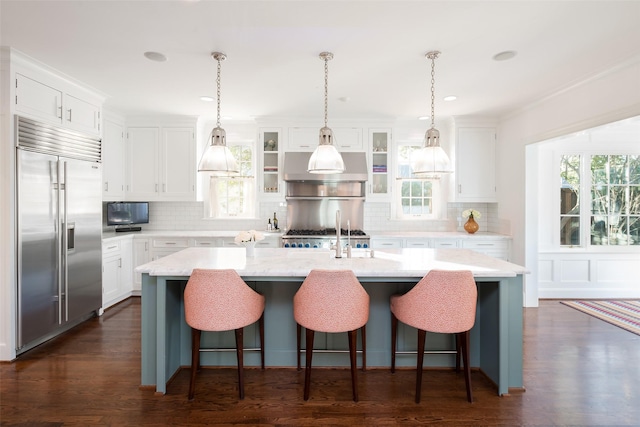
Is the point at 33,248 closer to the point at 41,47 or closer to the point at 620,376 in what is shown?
the point at 41,47

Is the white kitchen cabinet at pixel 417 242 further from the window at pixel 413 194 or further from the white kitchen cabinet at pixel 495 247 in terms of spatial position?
the window at pixel 413 194

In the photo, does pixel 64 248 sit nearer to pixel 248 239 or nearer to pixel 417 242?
pixel 248 239

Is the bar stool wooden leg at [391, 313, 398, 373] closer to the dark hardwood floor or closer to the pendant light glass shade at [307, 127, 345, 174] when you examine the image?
the dark hardwood floor

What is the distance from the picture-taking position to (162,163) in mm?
5012

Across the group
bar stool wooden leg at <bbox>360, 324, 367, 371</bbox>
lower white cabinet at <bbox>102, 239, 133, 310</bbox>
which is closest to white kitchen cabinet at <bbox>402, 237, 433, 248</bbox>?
bar stool wooden leg at <bbox>360, 324, 367, 371</bbox>

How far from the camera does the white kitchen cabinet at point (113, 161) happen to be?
454cm

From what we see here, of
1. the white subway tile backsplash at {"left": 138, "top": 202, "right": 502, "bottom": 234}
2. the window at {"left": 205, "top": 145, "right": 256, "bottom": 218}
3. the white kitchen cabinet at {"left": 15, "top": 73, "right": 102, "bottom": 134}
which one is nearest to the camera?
the white kitchen cabinet at {"left": 15, "top": 73, "right": 102, "bottom": 134}

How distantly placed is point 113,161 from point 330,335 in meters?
3.92

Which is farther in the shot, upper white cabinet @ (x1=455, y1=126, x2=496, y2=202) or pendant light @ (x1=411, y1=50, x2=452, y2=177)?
→ upper white cabinet @ (x1=455, y1=126, x2=496, y2=202)

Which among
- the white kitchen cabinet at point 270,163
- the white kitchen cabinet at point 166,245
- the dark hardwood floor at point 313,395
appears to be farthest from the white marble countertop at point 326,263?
the white kitchen cabinet at point 270,163

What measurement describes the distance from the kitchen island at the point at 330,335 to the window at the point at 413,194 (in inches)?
102

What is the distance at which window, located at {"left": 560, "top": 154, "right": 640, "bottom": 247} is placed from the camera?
4.80 m

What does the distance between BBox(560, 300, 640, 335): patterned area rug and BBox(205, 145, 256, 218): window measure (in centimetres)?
472

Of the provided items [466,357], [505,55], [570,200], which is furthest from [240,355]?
[570,200]
